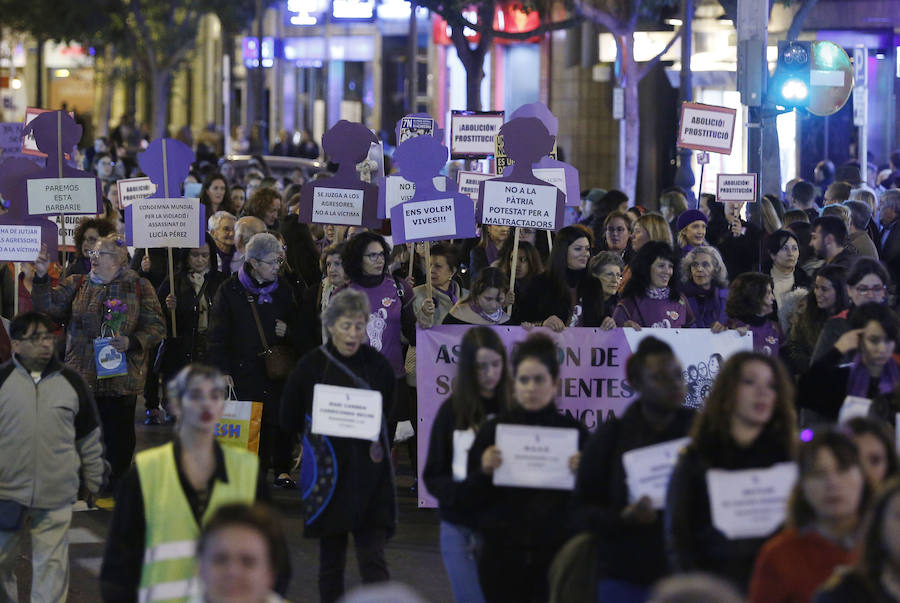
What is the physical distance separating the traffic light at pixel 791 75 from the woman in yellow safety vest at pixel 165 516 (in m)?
9.89

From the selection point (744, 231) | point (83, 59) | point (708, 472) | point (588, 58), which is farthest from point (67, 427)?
point (83, 59)

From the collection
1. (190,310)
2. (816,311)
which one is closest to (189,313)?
(190,310)

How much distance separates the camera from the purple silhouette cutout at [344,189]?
1209 cm

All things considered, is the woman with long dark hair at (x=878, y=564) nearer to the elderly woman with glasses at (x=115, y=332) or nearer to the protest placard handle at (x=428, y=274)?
the protest placard handle at (x=428, y=274)

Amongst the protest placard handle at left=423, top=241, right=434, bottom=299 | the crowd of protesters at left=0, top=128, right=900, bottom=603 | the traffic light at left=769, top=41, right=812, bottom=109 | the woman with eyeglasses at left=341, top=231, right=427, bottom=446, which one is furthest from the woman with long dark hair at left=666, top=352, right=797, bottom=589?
the traffic light at left=769, top=41, right=812, bottom=109

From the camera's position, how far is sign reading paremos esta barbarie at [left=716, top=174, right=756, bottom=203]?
13984 millimetres

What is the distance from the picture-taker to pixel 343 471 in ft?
23.6

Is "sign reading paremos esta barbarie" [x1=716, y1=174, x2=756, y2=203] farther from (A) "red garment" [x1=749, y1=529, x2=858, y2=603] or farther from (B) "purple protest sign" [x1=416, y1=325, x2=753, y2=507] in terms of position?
(A) "red garment" [x1=749, y1=529, x2=858, y2=603]

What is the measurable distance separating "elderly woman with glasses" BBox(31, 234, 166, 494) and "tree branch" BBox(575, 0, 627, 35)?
1763 centimetres

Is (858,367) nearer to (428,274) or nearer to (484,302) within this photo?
(484,302)

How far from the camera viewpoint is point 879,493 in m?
4.42

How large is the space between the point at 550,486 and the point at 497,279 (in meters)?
3.72

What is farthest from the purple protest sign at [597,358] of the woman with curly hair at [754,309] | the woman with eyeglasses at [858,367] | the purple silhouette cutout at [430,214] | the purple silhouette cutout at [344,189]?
the purple silhouette cutout at [344,189]

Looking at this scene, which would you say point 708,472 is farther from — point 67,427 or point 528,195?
point 528,195
